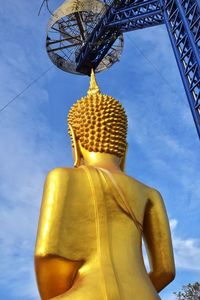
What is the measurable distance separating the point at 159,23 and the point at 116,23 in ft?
2.91

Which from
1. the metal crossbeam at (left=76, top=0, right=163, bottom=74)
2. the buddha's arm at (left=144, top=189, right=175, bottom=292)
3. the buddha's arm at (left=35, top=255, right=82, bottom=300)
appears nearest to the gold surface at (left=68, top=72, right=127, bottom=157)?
the buddha's arm at (left=144, top=189, right=175, bottom=292)

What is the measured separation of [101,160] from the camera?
9.65ft

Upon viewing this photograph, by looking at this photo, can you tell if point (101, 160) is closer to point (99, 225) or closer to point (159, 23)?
point (99, 225)

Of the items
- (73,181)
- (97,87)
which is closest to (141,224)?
(73,181)

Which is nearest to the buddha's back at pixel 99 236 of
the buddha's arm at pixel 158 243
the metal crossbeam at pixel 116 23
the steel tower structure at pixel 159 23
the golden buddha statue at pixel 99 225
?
the golden buddha statue at pixel 99 225

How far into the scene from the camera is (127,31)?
867cm

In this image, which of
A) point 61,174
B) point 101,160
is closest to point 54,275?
point 61,174

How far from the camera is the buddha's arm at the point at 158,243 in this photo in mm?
2729

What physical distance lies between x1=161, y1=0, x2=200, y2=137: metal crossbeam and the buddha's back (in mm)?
3853

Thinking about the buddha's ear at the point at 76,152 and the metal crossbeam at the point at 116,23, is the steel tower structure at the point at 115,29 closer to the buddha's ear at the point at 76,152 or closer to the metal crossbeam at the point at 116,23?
the metal crossbeam at the point at 116,23

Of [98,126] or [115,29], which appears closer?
[98,126]

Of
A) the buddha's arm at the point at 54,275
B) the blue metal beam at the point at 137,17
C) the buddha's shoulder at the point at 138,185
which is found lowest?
the buddha's arm at the point at 54,275

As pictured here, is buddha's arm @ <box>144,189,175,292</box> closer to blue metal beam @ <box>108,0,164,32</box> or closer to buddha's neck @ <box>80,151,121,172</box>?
buddha's neck @ <box>80,151,121,172</box>

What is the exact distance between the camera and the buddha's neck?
9.54ft
